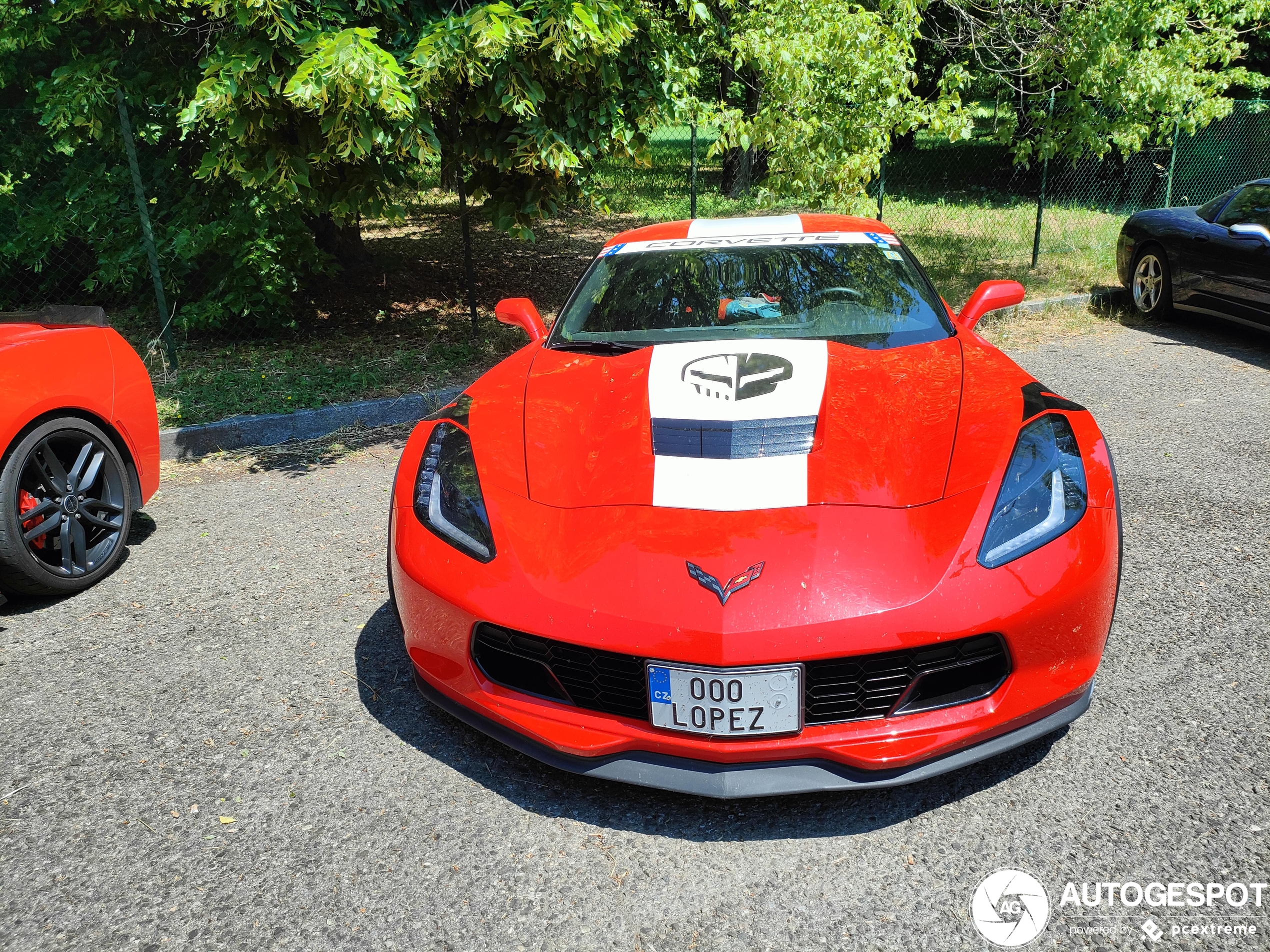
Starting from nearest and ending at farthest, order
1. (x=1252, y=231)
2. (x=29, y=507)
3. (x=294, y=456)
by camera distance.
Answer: (x=29, y=507) < (x=294, y=456) < (x=1252, y=231)

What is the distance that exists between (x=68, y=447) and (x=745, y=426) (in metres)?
3.05

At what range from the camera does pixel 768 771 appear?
2289mm

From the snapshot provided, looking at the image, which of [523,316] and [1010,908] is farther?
[523,316]

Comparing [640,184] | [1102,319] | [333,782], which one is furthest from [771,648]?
[640,184]

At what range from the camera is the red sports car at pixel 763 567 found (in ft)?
7.41

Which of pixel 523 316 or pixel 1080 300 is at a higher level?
pixel 523 316

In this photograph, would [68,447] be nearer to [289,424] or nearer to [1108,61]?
[289,424]

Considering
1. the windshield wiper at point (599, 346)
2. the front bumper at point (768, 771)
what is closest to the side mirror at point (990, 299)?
the windshield wiper at point (599, 346)

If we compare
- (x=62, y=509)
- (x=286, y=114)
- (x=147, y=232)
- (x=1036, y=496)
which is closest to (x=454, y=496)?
(x=1036, y=496)

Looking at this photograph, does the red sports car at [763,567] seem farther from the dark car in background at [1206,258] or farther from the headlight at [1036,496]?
the dark car in background at [1206,258]

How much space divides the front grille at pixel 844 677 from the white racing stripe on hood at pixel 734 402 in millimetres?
485

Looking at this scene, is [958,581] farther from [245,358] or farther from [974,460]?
[245,358]

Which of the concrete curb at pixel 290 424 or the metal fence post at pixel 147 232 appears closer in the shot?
the concrete curb at pixel 290 424

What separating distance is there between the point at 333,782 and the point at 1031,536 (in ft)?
6.64
